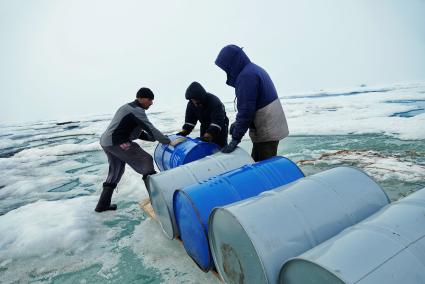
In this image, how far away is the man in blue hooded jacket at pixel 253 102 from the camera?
287 centimetres

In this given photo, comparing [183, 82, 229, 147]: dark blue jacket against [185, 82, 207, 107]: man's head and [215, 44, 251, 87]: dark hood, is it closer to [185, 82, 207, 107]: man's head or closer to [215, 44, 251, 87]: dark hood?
[185, 82, 207, 107]: man's head

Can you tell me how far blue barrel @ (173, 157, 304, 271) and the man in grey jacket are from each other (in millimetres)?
1347

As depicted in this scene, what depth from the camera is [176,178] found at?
266 centimetres

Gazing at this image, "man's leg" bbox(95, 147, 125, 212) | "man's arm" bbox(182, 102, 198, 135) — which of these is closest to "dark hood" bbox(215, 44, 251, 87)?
"man's arm" bbox(182, 102, 198, 135)

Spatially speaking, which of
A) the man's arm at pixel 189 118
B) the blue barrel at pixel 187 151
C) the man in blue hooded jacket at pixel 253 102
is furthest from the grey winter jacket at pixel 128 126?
the man in blue hooded jacket at pixel 253 102

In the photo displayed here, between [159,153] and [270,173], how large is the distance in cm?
219

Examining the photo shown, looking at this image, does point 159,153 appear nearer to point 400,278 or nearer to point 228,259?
point 228,259

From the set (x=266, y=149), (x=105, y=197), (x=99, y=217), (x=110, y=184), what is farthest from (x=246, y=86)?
(x=99, y=217)

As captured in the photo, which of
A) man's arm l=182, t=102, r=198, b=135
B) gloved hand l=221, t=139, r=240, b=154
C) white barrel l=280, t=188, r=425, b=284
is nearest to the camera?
white barrel l=280, t=188, r=425, b=284

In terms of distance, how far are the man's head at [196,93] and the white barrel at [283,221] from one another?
214 cm

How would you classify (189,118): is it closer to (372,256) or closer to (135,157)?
(135,157)

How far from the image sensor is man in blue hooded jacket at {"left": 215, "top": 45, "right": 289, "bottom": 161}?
9.42 ft

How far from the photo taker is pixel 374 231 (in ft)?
4.45

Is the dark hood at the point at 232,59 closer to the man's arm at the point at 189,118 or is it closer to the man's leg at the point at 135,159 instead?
the man's arm at the point at 189,118
